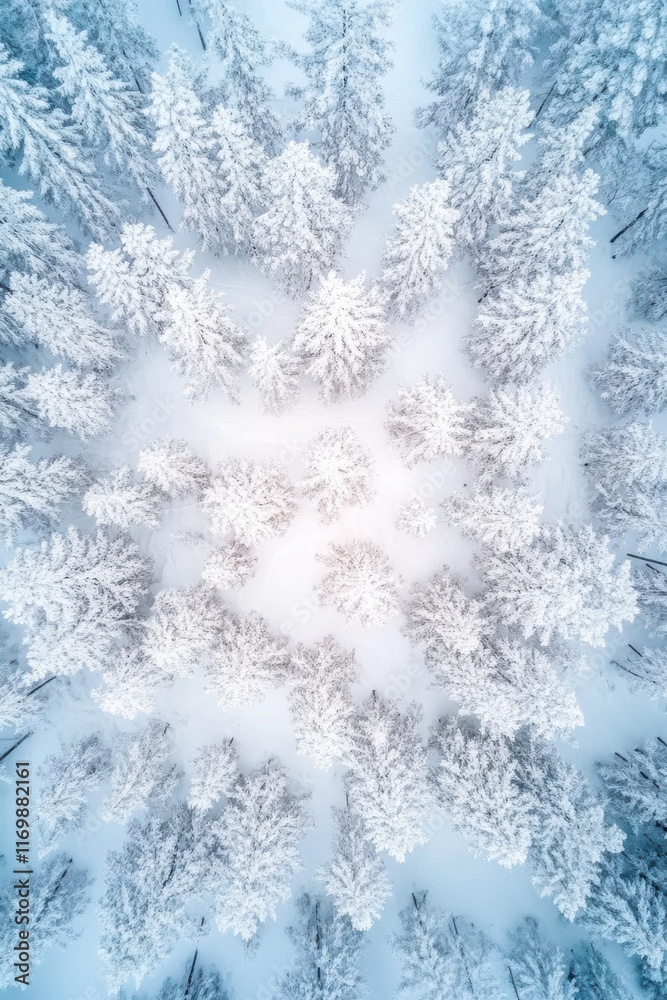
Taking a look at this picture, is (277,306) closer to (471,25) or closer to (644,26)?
(471,25)

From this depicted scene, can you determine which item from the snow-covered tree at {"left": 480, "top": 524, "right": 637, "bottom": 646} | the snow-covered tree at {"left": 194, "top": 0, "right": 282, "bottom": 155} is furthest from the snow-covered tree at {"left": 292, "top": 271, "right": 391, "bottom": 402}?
the snow-covered tree at {"left": 480, "top": 524, "right": 637, "bottom": 646}

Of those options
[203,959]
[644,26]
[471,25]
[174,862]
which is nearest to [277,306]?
[471,25]

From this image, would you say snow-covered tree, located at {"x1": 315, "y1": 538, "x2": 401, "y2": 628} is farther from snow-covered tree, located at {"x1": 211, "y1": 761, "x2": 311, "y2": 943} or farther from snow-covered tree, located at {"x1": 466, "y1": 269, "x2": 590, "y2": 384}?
snow-covered tree, located at {"x1": 466, "y1": 269, "x2": 590, "y2": 384}

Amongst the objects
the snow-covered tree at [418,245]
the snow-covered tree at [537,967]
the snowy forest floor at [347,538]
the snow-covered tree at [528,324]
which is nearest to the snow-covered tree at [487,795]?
the snowy forest floor at [347,538]

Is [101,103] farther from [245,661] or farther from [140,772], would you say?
[140,772]

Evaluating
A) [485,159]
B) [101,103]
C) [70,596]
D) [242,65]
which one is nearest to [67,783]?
[70,596]

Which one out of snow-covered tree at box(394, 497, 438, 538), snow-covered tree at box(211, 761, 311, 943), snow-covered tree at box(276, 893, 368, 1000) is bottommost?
snow-covered tree at box(276, 893, 368, 1000)
